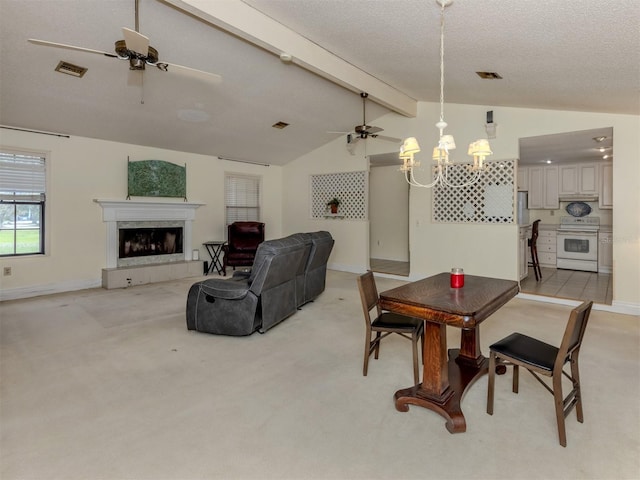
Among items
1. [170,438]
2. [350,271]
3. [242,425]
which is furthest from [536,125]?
[170,438]

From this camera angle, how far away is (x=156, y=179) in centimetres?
621

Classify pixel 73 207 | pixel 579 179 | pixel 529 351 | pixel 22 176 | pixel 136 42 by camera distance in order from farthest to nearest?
→ pixel 579 179 < pixel 73 207 < pixel 22 176 < pixel 136 42 < pixel 529 351

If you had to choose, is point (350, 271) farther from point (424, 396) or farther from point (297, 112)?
point (424, 396)

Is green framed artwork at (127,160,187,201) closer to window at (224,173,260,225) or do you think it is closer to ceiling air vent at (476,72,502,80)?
window at (224,173,260,225)

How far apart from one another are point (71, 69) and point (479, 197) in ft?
18.4

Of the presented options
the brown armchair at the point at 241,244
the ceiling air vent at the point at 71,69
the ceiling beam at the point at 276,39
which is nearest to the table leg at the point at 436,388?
the ceiling beam at the point at 276,39

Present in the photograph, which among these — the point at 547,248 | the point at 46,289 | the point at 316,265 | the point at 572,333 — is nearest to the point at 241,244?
the point at 316,265

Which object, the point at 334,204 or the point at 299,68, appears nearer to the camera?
the point at 299,68

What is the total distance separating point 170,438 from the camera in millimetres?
1913

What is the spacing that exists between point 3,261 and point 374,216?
7154 mm

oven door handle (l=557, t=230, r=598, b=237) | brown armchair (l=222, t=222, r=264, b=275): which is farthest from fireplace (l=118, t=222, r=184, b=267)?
oven door handle (l=557, t=230, r=598, b=237)

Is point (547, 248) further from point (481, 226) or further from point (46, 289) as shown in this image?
point (46, 289)

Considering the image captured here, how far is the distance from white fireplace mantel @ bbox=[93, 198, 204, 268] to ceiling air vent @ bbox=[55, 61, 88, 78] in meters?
2.18

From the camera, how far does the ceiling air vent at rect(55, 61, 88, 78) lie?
370cm
